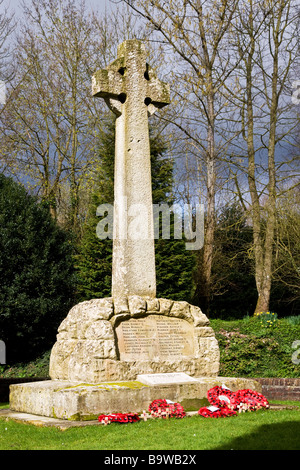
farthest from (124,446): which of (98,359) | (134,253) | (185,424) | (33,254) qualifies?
(33,254)

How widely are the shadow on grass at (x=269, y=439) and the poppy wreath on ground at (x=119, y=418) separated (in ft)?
4.62

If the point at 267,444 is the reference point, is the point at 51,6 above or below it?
above

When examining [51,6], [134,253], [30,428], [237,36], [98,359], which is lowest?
[30,428]

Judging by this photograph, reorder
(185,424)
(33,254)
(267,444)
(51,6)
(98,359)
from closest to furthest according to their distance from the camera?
(267,444) → (185,424) → (98,359) → (33,254) → (51,6)

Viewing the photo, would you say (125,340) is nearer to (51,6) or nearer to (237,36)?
(237,36)

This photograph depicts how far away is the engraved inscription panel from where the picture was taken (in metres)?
7.35

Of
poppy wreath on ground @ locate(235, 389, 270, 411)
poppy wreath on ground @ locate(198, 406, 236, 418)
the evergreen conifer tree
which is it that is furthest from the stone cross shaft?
the evergreen conifer tree

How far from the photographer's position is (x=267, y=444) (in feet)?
15.6

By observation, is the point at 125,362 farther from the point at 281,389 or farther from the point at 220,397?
the point at 281,389

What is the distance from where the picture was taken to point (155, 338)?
24.9ft

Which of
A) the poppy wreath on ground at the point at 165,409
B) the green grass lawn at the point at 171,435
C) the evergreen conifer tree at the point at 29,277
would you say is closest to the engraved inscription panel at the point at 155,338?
the poppy wreath on ground at the point at 165,409

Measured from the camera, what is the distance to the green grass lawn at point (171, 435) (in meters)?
4.80
